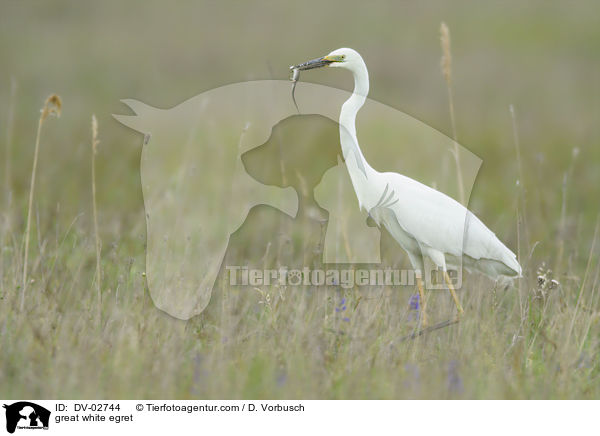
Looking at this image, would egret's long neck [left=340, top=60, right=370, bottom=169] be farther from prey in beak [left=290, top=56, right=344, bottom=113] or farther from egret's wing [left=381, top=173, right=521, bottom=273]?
egret's wing [left=381, top=173, right=521, bottom=273]

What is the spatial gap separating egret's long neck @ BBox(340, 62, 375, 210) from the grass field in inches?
29.6

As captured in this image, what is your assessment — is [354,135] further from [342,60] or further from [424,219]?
[424,219]

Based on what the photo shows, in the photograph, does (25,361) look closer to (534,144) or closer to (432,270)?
(432,270)

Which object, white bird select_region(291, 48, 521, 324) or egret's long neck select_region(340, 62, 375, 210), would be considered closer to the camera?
egret's long neck select_region(340, 62, 375, 210)

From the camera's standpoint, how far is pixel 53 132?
1050 cm

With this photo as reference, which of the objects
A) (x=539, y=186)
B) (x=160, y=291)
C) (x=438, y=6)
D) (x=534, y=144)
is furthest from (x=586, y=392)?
(x=438, y=6)

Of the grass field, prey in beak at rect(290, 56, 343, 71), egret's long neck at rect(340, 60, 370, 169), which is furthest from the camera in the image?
egret's long neck at rect(340, 60, 370, 169)

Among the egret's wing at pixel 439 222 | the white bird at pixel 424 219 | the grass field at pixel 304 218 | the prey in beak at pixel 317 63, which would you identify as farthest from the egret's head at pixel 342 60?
the grass field at pixel 304 218
